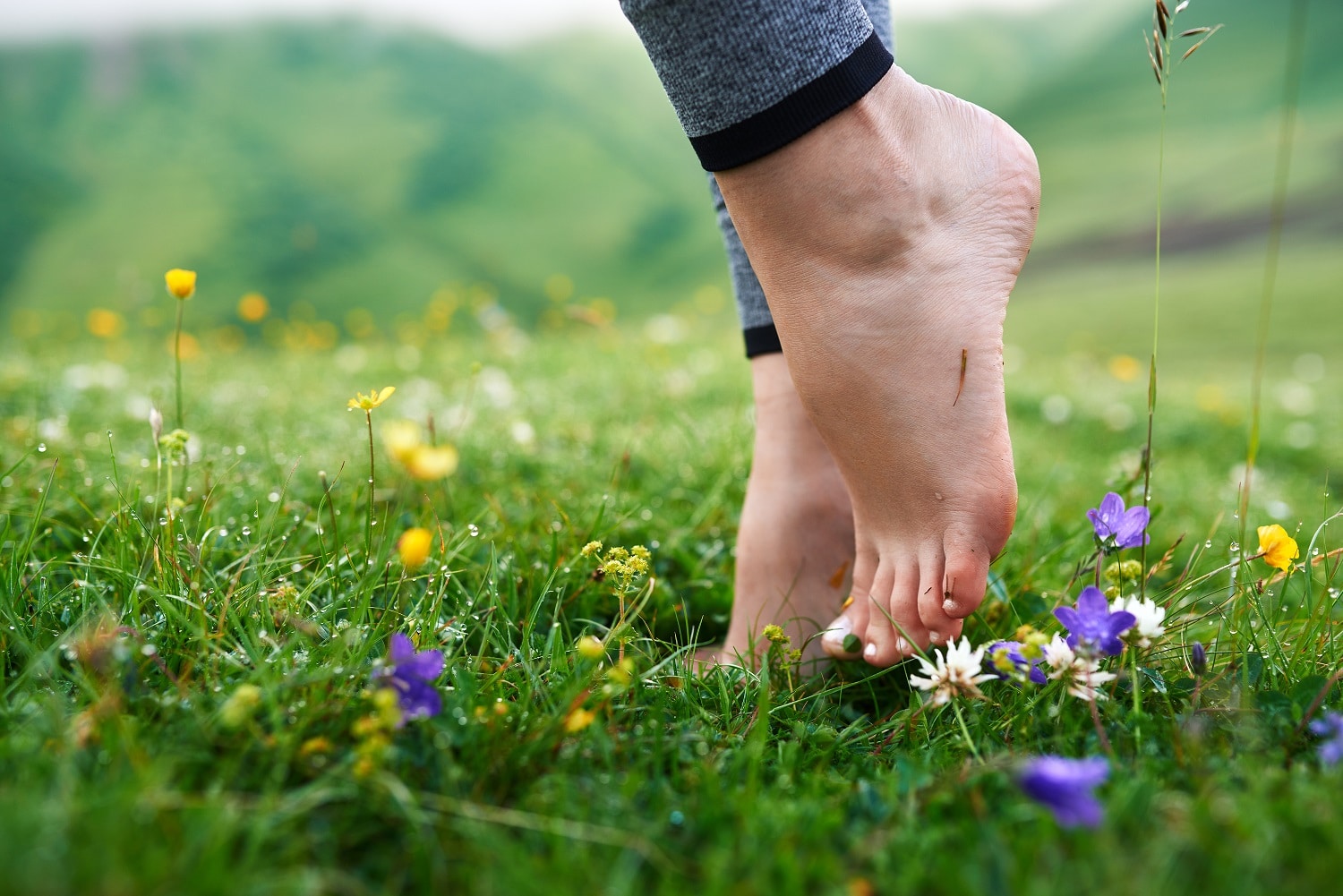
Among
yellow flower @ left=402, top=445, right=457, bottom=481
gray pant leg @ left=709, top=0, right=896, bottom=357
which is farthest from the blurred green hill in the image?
yellow flower @ left=402, top=445, right=457, bottom=481

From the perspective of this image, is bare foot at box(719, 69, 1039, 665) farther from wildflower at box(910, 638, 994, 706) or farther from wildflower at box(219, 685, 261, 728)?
wildflower at box(219, 685, 261, 728)

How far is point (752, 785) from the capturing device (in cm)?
82

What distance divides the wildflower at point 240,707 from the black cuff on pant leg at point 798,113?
837 mm

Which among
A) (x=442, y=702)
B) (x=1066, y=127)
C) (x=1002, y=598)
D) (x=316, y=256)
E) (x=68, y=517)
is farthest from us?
(x=1066, y=127)

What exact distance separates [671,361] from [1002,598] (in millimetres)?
3089

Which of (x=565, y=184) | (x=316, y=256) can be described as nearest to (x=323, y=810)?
(x=316, y=256)

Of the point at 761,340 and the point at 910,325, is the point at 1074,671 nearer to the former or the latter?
the point at 910,325

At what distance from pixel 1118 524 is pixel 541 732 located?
77 cm

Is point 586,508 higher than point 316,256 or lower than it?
higher

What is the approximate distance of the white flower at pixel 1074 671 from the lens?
975 mm

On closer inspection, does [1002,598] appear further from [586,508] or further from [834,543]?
[586,508]

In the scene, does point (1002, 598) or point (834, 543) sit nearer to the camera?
point (1002, 598)

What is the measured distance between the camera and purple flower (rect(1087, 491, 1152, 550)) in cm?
112

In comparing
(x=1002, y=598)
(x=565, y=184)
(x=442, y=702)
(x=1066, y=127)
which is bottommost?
(x=1066, y=127)
